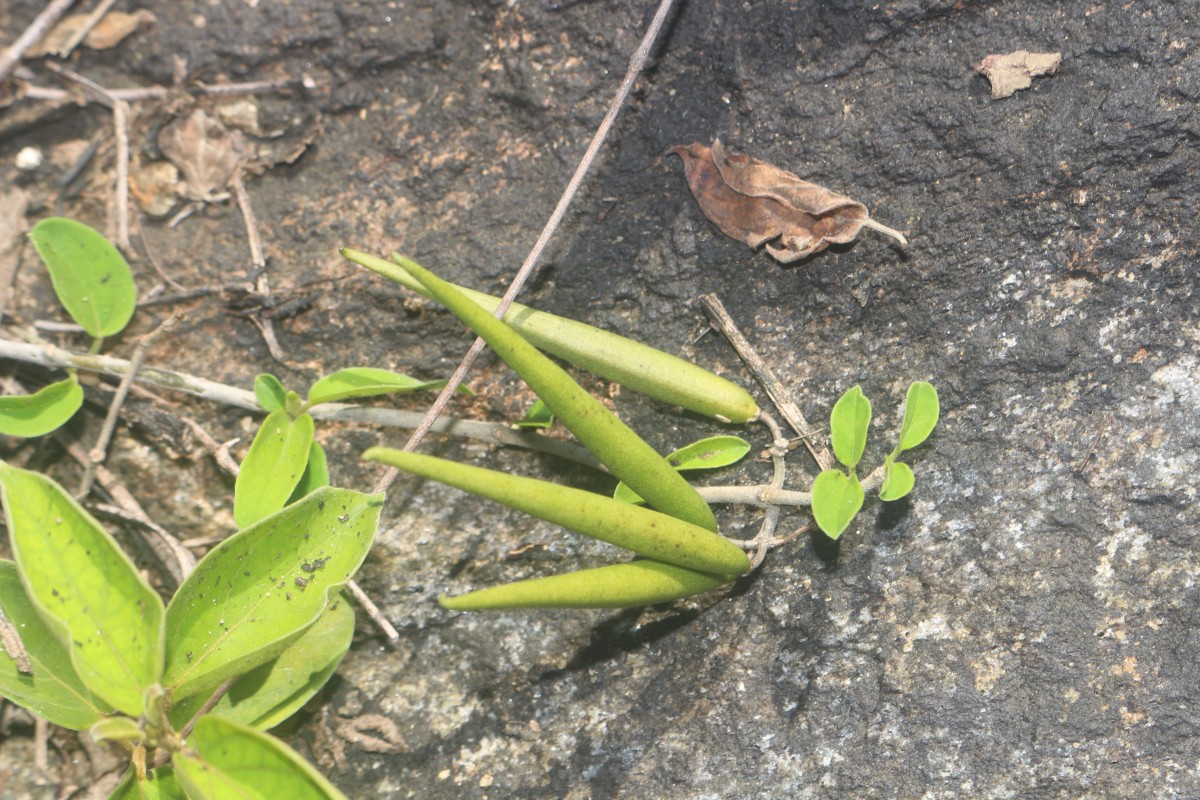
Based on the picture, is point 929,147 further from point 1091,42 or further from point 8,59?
point 8,59

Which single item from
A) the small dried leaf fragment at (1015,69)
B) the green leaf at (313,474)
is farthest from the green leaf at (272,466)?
the small dried leaf fragment at (1015,69)

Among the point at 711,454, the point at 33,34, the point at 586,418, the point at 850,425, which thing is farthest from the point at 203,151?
the point at 850,425

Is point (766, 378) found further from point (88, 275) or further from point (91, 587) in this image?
point (88, 275)

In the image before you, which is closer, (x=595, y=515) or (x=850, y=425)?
(x=595, y=515)

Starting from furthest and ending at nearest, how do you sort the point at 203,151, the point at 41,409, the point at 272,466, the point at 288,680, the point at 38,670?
the point at 203,151, the point at 41,409, the point at 272,466, the point at 288,680, the point at 38,670

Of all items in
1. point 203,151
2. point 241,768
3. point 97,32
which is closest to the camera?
point 241,768

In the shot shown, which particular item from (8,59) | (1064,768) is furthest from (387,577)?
(8,59)

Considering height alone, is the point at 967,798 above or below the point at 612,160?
below

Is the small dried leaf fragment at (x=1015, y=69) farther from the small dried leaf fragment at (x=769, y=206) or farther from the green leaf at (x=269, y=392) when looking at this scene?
the green leaf at (x=269, y=392)
